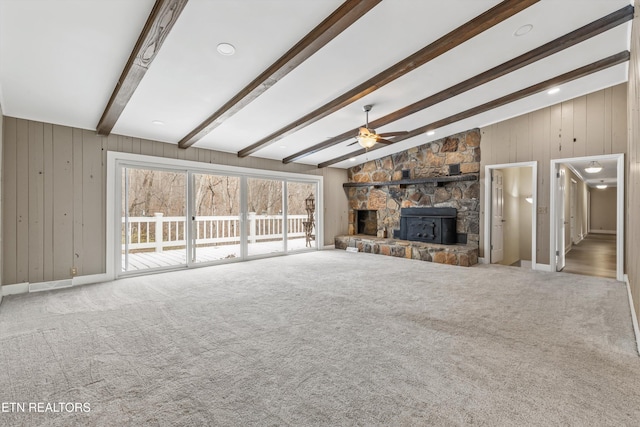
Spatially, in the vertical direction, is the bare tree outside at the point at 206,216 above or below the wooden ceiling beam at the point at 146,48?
below

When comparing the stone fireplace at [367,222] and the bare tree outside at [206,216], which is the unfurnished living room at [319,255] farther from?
the stone fireplace at [367,222]

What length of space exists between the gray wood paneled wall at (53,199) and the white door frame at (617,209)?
746 cm

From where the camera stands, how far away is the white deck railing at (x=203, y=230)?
7.14 m

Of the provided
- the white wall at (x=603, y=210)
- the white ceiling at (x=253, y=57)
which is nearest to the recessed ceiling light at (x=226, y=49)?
the white ceiling at (x=253, y=57)

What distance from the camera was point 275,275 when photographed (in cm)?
496

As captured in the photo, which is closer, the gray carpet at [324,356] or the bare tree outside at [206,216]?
the gray carpet at [324,356]

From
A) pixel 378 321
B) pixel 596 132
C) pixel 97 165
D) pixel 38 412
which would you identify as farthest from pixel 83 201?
pixel 596 132

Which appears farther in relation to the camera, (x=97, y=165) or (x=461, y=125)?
(x=461, y=125)

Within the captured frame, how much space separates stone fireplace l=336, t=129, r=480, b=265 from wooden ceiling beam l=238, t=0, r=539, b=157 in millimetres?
3366

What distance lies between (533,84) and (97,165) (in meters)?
6.94

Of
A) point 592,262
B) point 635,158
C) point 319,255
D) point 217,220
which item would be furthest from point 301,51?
point 592,262

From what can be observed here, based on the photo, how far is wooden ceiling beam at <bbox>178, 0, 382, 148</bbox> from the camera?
93.0 inches

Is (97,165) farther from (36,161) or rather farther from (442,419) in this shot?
(442,419)

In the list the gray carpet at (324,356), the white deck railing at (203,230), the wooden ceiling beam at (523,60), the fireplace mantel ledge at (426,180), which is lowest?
the gray carpet at (324,356)
